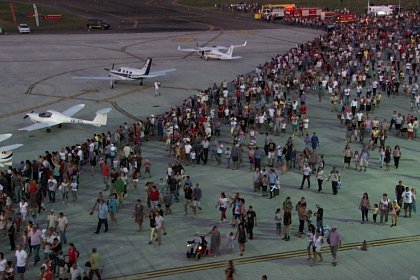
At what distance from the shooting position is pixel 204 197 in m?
23.5

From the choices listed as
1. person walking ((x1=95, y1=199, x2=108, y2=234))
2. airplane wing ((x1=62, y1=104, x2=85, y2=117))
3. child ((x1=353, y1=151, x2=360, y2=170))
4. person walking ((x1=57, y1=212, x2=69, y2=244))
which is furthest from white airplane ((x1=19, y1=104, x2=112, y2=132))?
person walking ((x1=57, y1=212, x2=69, y2=244))

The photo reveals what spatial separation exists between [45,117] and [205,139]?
994 centimetres

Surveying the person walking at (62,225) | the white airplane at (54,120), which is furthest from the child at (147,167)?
the white airplane at (54,120)

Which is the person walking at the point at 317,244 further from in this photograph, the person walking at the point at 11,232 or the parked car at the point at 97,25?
the parked car at the point at 97,25

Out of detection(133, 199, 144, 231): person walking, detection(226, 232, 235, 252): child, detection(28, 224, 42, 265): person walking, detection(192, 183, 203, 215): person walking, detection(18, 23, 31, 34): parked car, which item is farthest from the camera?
detection(18, 23, 31, 34): parked car

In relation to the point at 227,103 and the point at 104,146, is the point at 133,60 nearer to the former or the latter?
the point at 227,103

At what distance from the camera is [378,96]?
3591 cm

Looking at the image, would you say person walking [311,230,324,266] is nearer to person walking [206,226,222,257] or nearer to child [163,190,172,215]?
person walking [206,226,222,257]

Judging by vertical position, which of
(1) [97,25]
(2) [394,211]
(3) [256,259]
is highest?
(1) [97,25]

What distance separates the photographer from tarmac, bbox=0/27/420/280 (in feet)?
59.1

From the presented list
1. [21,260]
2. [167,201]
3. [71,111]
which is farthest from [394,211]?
[71,111]

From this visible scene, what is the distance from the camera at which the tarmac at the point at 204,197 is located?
18.0 metres

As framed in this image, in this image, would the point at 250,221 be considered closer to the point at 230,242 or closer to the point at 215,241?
the point at 230,242

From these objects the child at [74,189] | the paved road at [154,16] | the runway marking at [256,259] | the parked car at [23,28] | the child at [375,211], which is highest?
the paved road at [154,16]
